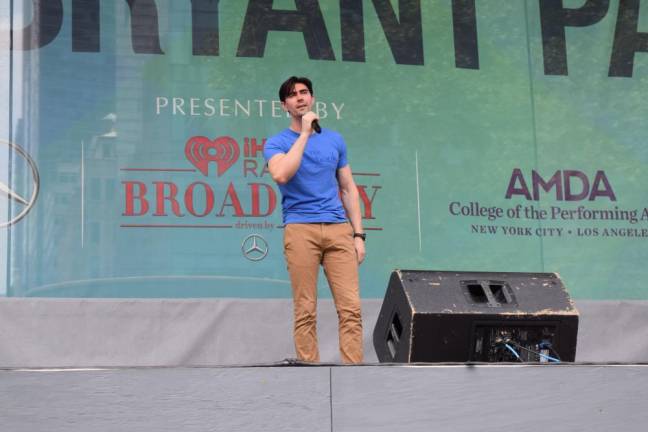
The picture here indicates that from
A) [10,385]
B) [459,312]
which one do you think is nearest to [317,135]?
[459,312]

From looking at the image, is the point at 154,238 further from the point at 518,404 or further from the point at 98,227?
the point at 518,404

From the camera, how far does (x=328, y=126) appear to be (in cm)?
579

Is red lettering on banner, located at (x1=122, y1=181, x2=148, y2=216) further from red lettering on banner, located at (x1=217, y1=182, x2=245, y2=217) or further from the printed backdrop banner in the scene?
red lettering on banner, located at (x1=217, y1=182, x2=245, y2=217)

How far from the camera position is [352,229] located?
14.9 ft

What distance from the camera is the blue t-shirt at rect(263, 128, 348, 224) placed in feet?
14.6

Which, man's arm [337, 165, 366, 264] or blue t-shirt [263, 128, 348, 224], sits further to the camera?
man's arm [337, 165, 366, 264]

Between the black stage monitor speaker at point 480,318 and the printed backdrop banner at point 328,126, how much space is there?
1.68m

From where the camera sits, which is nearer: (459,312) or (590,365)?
(590,365)

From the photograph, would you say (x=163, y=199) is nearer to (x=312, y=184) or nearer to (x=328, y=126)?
(x=328, y=126)

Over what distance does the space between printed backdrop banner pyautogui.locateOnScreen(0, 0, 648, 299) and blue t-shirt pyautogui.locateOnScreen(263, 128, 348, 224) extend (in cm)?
120

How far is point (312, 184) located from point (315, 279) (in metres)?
0.39

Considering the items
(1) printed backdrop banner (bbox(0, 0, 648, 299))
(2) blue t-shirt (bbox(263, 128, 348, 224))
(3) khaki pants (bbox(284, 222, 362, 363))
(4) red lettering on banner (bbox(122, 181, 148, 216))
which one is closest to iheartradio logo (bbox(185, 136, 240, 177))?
(1) printed backdrop banner (bbox(0, 0, 648, 299))

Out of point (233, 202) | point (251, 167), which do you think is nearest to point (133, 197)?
point (233, 202)

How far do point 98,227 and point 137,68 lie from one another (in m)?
0.86
